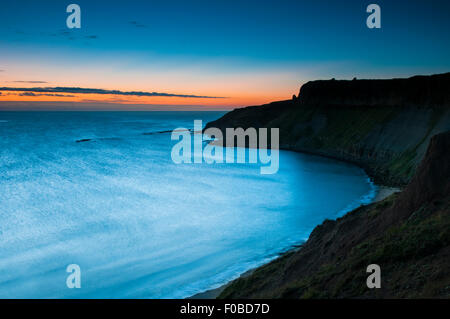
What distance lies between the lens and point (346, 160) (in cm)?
5403

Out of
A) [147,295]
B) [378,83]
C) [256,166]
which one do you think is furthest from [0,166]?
[378,83]

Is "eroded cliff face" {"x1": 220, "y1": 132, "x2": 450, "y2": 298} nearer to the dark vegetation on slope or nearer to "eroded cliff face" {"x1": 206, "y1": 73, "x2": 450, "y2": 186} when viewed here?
the dark vegetation on slope

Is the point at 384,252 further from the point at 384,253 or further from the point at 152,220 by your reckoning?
the point at 152,220

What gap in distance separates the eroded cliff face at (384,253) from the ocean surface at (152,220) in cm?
417

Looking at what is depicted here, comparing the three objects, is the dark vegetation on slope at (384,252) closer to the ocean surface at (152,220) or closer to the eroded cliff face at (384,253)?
the eroded cliff face at (384,253)

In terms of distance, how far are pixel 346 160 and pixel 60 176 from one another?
133 ft

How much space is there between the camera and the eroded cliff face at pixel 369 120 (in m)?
43.8

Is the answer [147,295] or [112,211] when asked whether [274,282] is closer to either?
[147,295]

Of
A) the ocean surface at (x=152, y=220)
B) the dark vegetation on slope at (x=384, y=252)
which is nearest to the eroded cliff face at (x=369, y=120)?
the ocean surface at (x=152, y=220)

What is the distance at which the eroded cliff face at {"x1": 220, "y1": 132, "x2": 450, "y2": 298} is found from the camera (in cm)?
905

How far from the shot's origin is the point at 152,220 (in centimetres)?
2598

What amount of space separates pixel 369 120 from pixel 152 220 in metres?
47.2

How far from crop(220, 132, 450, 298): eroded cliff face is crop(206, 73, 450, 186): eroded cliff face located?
23450mm
